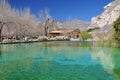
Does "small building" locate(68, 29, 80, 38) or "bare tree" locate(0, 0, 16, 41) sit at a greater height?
"bare tree" locate(0, 0, 16, 41)

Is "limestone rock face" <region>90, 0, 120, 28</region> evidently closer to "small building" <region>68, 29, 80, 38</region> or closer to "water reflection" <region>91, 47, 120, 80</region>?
"small building" <region>68, 29, 80, 38</region>

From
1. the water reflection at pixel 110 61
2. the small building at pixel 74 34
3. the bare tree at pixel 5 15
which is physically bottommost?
the water reflection at pixel 110 61

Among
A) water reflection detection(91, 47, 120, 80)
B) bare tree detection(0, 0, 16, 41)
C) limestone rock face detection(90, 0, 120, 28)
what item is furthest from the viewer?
limestone rock face detection(90, 0, 120, 28)

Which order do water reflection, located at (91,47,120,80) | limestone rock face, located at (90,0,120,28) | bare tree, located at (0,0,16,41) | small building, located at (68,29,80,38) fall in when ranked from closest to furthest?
1. water reflection, located at (91,47,120,80)
2. bare tree, located at (0,0,16,41)
3. limestone rock face, located at (90,0,120,28)
4. small building, located at (68,29,80,38)

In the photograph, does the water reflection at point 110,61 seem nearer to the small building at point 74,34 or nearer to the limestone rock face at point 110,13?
the limestone rock face at point 110,13

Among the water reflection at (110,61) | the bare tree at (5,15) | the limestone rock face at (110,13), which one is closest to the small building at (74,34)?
the limestone rock face at (110,13)

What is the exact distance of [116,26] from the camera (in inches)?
969

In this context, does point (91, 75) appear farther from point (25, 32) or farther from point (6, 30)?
point (25, 32)

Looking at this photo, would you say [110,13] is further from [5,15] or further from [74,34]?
[5,15]

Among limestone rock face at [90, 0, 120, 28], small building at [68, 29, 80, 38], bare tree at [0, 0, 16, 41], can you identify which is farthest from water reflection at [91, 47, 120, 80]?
small building at [68, 29, 80, 38]

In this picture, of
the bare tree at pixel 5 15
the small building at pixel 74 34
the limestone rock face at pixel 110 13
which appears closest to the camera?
the bare tree at pixel 5 15

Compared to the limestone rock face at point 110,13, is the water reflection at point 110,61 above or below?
below

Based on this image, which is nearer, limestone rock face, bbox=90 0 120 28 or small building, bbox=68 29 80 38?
limestone rock face, bbox=90 0 120 28

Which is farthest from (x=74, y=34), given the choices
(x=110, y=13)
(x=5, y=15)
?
(x=5, y=15)
